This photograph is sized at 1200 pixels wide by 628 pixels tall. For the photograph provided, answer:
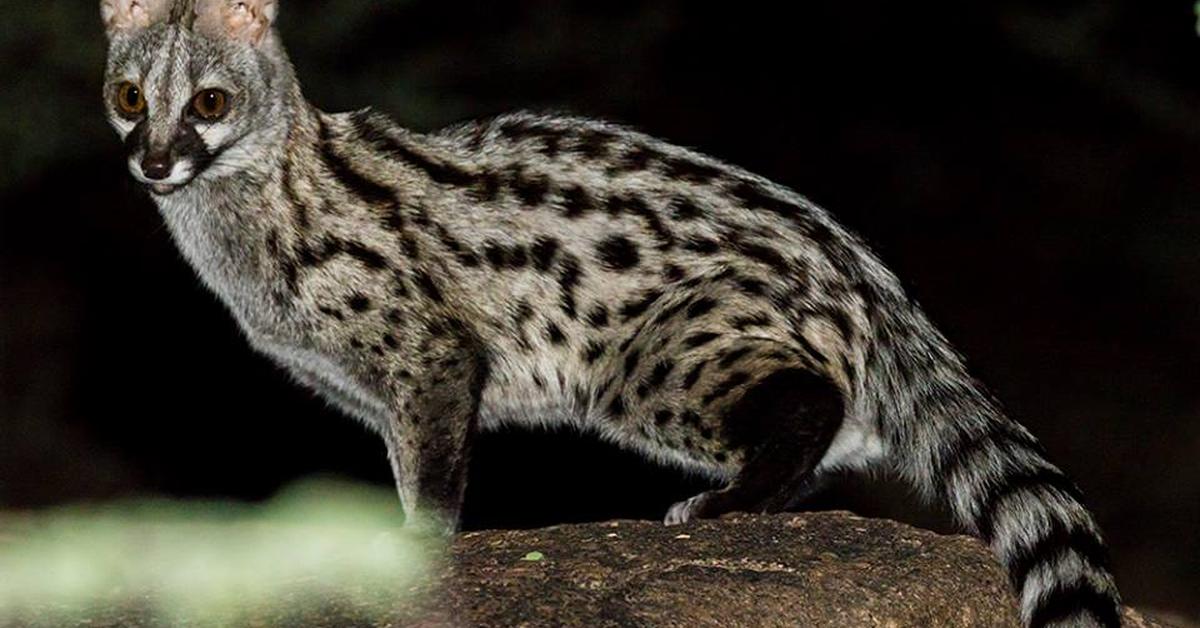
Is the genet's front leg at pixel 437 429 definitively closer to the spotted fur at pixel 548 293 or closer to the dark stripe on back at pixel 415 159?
the spotted fur at pixel 548 293

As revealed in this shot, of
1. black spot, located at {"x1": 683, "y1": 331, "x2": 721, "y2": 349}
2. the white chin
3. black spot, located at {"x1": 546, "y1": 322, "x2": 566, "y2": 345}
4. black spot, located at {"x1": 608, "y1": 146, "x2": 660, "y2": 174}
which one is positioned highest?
black spot, located at {"x1": 608, "y1": 146, "x2": 660, "y2": 174}

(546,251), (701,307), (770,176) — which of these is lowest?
(546,251)

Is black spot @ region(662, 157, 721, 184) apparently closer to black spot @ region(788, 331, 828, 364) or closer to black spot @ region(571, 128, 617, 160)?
black spot @ region(571, 128, 617, 160)

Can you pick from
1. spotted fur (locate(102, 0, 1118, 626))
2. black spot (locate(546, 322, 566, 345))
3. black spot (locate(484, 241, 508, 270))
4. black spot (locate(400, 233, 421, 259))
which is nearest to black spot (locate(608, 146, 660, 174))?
spotted fur (locate(102, 0, 1118, 626))

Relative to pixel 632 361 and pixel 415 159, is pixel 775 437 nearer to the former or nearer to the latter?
pixel 632 361

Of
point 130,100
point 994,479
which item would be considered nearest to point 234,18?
point 130,100
